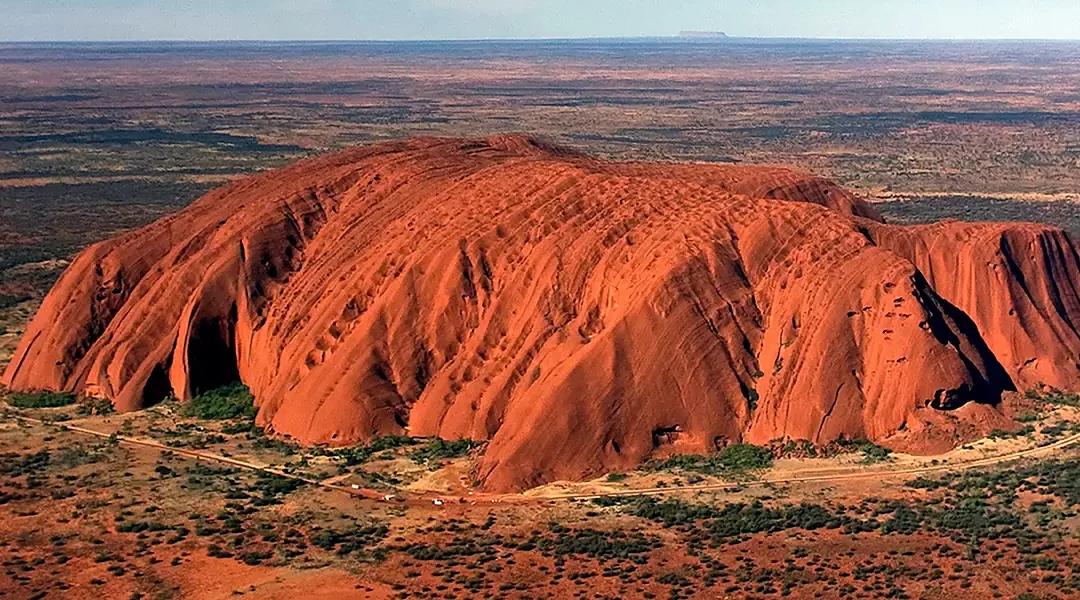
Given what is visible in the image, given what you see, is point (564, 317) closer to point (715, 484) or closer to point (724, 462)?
point (724, 462)

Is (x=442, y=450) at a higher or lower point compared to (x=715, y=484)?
higher

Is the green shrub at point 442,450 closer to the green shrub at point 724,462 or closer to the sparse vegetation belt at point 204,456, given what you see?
the sparse vegetation belt at point 204,456

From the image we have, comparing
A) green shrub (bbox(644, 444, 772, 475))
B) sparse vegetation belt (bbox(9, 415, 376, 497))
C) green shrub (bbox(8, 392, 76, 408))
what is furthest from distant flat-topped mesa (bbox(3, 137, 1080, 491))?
sparse vegetation belt (bbox(9, 415, 376, 497))

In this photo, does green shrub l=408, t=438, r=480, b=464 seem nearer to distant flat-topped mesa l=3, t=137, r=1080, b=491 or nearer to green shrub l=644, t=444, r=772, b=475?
distant flat-topped mesa l=3, t=137, r=1080, b=491

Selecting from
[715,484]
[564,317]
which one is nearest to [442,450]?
[564,317]

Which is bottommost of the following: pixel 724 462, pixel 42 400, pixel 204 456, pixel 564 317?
pixel 204 456
